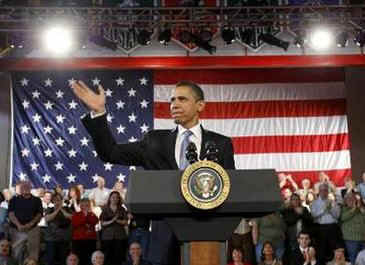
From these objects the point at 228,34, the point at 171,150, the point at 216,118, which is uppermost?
the point at 228,34

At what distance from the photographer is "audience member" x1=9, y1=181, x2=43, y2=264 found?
796 cm

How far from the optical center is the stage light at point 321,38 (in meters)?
9.89

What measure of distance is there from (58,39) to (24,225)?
11.0 feet

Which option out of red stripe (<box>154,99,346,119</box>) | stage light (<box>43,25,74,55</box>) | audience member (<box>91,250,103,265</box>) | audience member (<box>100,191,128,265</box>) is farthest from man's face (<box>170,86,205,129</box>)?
red stripe (<box>154,99,346,119</box>)

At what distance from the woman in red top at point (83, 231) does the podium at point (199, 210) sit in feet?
21.1

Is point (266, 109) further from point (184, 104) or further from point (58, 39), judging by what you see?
point (184, 104)

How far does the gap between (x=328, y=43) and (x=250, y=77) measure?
1.69 meters

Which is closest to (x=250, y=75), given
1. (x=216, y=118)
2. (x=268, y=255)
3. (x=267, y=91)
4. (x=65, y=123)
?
(x=267, y=91)

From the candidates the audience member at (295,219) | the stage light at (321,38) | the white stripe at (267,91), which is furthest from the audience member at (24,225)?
the stage light at (321,38)

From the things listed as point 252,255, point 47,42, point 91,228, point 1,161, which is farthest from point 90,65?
point 252,255

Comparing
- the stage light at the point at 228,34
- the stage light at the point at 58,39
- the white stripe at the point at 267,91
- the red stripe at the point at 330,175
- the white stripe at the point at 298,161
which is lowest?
the red stripe at the point at 330,175

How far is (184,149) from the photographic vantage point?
2170 mm

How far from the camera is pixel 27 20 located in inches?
352

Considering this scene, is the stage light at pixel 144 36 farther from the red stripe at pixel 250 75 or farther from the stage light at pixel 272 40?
the stage light at pixel 272 40
